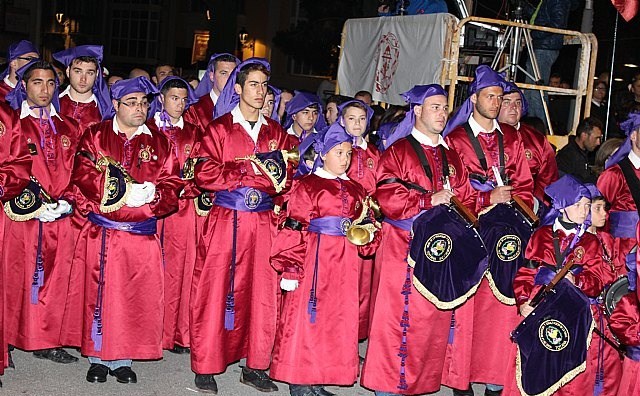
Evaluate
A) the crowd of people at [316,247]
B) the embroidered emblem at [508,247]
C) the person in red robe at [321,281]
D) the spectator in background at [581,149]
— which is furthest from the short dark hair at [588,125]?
the person in red robe at [321,281]

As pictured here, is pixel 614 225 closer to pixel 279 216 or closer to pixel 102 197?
pixel 279 216

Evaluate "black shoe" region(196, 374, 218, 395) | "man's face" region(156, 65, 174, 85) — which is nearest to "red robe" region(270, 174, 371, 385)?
"black shoe" region(196, 374, 218, 395)

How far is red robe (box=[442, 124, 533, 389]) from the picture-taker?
6.34 meters

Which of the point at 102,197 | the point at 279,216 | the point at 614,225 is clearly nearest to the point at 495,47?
the point at 614,225

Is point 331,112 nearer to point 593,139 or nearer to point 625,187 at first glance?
point 593,139

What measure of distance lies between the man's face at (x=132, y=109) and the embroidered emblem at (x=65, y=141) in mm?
613

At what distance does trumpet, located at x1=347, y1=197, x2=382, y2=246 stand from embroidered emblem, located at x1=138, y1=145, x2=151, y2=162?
158 cm

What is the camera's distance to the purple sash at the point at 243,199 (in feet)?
20.2

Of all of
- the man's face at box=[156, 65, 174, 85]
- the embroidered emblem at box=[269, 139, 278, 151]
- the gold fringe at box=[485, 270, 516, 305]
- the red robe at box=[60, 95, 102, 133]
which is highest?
the man's face at box=[156, 65, 174, 85]

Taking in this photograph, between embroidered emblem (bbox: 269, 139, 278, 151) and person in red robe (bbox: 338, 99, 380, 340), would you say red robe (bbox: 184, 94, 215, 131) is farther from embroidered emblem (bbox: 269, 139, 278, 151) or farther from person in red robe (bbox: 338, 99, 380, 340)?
embroidered emblem (bbox: 269, 139, 278, 151)

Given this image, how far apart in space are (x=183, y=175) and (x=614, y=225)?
10.7 ft

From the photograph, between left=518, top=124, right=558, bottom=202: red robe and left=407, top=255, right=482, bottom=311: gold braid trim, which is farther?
left=518, top=124, right=558, bottom=202: red robe

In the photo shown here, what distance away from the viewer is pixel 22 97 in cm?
645

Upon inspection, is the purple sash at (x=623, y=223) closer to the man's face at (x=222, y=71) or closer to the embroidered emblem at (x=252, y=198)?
the embroidered emblem at (x=252, y=198)
